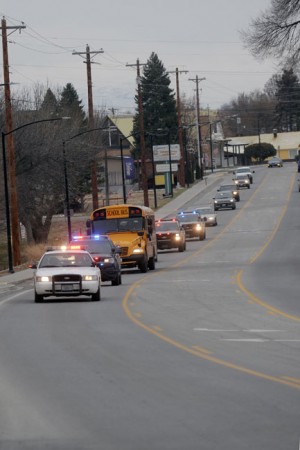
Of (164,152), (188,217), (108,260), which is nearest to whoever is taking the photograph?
(108,260)

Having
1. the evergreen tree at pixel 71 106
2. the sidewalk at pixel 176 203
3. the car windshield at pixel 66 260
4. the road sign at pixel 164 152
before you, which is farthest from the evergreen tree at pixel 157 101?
the car windshield at pixel 66 260

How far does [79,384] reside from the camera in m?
14.2

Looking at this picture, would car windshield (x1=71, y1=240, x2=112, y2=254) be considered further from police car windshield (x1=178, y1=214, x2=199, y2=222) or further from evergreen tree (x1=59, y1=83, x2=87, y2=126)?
evergreen tree (x1=59, y1=83, x2=87, y2=126)

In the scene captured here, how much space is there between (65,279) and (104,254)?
24.4 feet

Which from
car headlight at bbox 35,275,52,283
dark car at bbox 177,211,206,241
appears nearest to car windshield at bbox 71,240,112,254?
car headlight at bbox 35,275,52,283

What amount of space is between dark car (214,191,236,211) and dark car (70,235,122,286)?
57.9 metres

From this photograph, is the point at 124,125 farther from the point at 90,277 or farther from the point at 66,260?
the point at 90,277

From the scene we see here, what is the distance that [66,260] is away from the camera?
31.6 m

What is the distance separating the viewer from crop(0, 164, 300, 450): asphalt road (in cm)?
1062

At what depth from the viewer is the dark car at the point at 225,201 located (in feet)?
317

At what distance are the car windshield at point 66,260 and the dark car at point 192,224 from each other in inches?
1457

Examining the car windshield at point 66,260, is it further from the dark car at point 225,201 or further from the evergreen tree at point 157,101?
the evergreen tree at point 157,101

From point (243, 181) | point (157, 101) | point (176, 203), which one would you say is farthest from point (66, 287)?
point (157, 101)

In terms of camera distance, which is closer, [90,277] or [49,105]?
[90,277]
